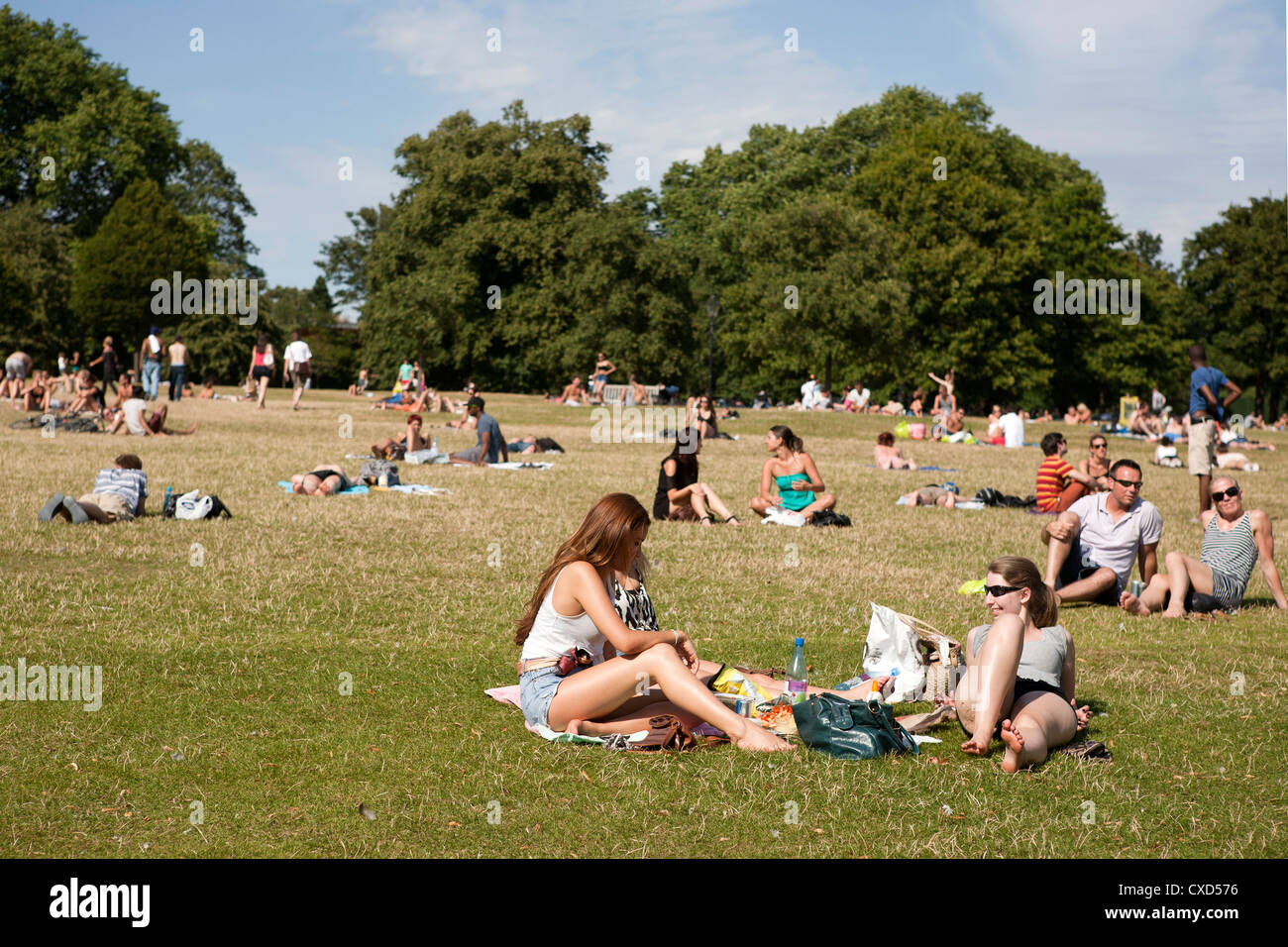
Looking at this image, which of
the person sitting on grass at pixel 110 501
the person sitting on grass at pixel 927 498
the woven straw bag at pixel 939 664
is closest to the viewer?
the woven straw bag at pixel 939 664

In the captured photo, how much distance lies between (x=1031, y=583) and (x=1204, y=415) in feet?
41.1

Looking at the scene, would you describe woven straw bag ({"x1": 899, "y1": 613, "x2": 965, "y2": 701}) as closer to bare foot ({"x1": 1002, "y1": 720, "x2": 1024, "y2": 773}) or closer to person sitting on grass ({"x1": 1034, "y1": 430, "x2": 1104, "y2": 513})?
bare foot ({"x1": 1002, "y1": 720, "x2": 1024, "y2": 773})

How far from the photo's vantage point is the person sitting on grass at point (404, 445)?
22453 mm

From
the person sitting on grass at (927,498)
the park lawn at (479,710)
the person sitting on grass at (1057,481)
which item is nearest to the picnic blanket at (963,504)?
the person sitting on grass at (927,498)

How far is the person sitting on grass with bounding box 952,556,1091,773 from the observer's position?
623 centimetres

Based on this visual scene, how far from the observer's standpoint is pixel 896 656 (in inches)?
308

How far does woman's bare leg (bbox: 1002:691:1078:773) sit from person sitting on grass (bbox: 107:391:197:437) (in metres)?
22.5

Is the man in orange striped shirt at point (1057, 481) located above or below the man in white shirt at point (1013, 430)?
below

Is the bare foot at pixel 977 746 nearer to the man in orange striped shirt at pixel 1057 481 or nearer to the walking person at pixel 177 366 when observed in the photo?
the man in orange striped shirt at pixel 1057 481

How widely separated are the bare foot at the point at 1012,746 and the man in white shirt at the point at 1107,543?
528 cm

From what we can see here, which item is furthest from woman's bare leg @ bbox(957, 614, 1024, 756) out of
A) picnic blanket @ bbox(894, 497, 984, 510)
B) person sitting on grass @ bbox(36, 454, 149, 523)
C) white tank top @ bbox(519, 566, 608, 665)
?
picnic blanket @ bbox(894, 497, 984, 510)

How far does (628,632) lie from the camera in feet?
21.4

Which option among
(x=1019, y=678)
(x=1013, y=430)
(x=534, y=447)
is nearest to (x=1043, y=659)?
(x=1019, y=678)
